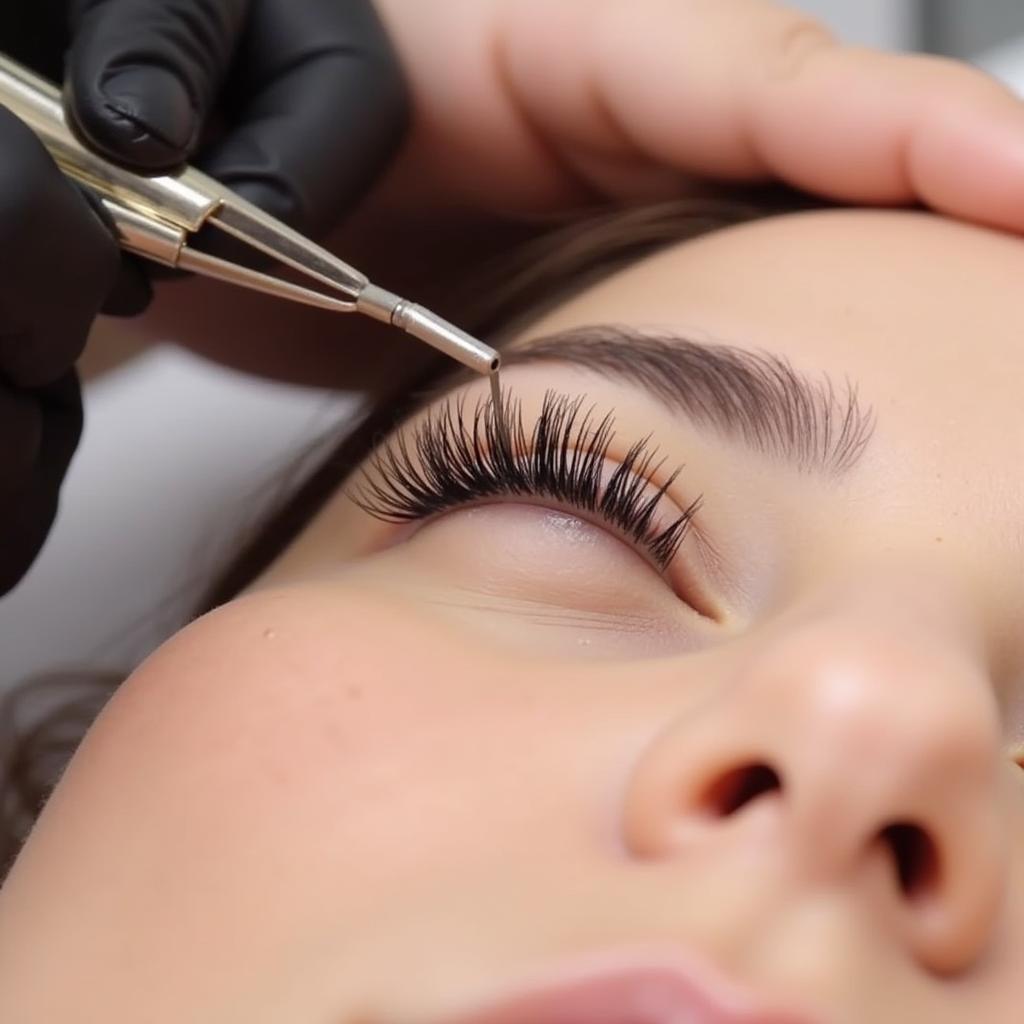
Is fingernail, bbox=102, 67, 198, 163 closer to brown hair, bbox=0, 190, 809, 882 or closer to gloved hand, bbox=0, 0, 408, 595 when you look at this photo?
gloved hand, bbox=0, 0, 408, 595

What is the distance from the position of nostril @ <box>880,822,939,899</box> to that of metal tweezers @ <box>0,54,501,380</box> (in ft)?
0.91

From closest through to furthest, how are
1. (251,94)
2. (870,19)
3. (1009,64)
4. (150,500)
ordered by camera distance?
(251,94) → (150,500) → (1009,64) → (870,19)

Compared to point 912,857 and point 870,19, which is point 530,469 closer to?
point 912,857

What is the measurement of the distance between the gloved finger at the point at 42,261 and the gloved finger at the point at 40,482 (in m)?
0.05

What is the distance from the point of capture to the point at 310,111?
779 millimetres

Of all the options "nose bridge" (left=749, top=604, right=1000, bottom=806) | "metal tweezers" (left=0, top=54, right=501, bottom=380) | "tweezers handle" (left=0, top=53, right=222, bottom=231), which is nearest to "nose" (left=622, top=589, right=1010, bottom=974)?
"nose bridge" (left=749, top=604, right=1000, bottom=806)

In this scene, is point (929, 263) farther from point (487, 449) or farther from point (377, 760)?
point (377, 760)

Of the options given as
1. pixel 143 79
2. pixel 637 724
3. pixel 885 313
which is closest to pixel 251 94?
pixel 143 79

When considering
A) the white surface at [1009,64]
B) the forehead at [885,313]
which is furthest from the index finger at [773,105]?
the white surface at [1009,64]

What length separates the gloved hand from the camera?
1.96 ft

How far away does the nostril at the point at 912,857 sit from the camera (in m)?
0.44

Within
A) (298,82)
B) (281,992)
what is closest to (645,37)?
(298,82)

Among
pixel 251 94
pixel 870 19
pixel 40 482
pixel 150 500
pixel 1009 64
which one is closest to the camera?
pixel 40 482

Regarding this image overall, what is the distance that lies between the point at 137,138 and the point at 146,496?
1.85 ft
